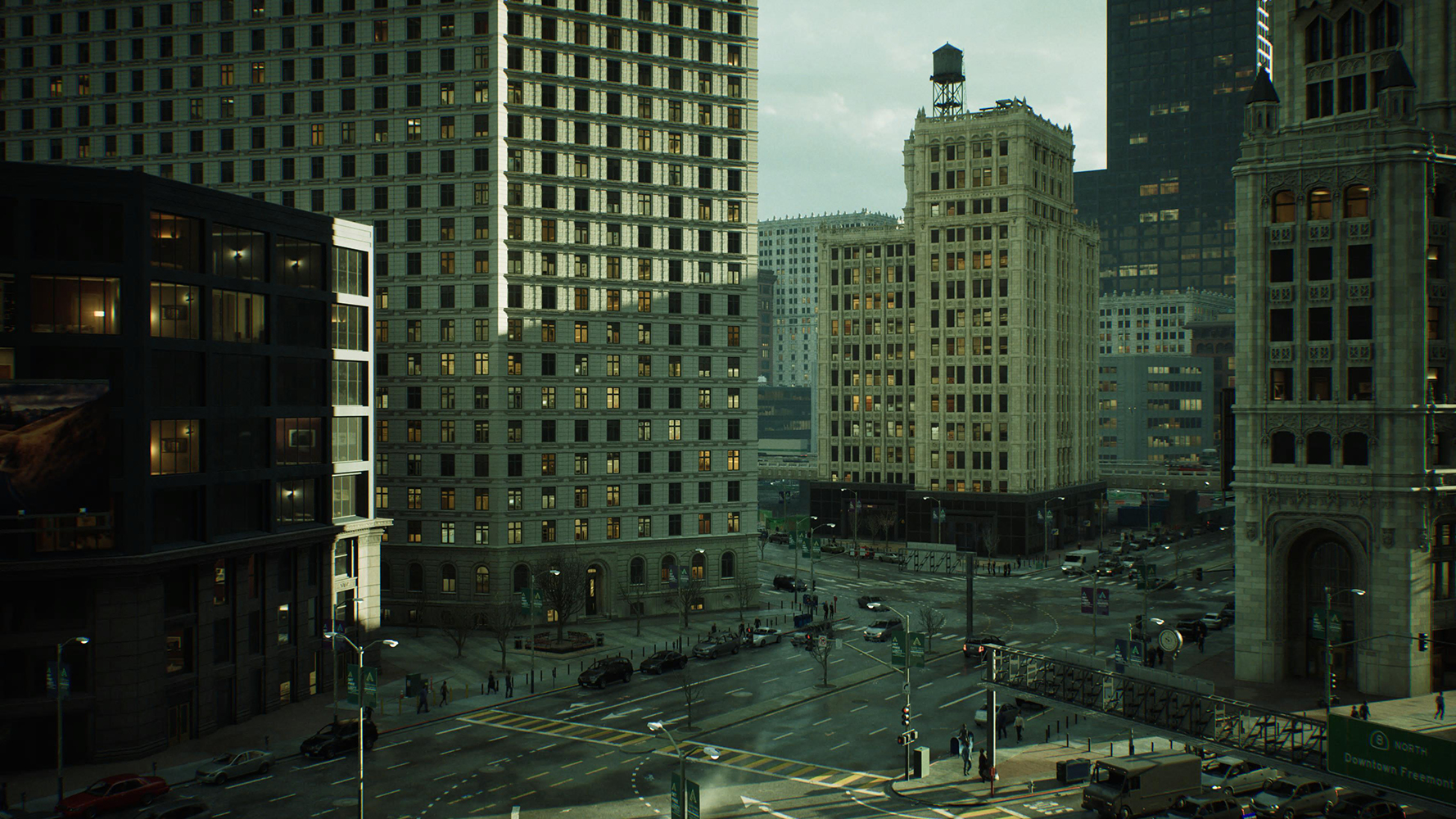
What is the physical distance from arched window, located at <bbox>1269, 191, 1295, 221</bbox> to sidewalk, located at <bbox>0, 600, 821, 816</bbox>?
39.7 meters

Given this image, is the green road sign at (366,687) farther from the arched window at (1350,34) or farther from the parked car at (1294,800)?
the arched window at (1350,34)

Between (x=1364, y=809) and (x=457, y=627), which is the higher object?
(x=457, y=627)

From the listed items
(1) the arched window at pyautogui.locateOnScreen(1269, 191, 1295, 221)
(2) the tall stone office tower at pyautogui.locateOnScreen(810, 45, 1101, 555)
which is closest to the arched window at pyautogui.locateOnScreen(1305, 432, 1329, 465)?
(1) the arched window at pyautogui.locateOnScreen(1269, 191, 1295, 221)

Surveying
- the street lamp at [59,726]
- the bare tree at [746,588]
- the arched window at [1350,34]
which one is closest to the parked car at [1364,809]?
the arched window at [1350,34]

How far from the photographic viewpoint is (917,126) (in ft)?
451

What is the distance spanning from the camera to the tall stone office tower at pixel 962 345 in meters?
134

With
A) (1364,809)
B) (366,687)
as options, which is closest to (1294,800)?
(1364,809)

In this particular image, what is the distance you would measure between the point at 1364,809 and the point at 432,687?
166ft

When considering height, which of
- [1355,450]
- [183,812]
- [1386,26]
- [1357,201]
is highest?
[1386,26]

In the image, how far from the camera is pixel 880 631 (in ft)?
289

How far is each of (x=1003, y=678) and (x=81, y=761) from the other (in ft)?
148

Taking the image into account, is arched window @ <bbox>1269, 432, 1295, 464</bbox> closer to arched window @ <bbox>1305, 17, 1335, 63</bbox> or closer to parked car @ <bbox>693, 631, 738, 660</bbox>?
arched window @ <bbox>1305, 17, 1335, 63</bbox>

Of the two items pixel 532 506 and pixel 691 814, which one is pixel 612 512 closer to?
pixel 532 506

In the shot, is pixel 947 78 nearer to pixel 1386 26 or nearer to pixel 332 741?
pixel 1386 26
